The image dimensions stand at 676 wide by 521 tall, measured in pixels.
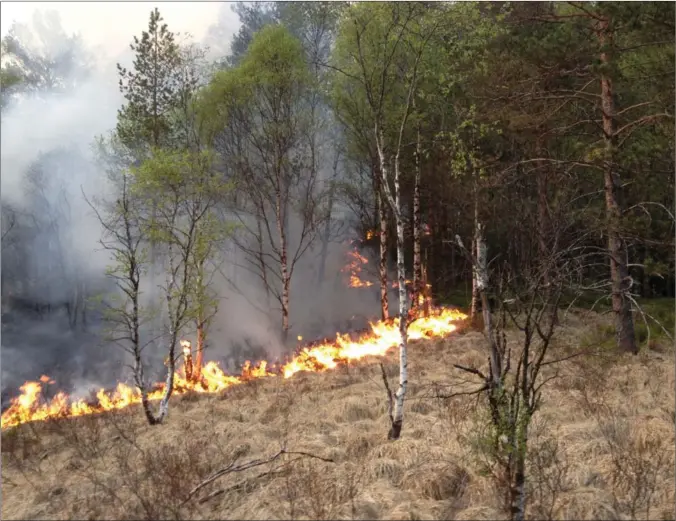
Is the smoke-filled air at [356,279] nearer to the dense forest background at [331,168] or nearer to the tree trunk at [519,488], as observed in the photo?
the tree trunk at [519,488]

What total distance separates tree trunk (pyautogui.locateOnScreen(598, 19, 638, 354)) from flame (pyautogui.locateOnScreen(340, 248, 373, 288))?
13.7 metres

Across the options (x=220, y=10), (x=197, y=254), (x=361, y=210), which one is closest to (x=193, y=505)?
(x=197, y=254)

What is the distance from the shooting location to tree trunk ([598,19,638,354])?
10.5m

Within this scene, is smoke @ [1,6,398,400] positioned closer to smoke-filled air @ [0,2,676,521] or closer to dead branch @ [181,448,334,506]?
smoke-filled air @ [0,2,676,521]

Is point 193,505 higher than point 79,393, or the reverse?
point 79,393

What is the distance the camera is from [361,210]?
26.1 m

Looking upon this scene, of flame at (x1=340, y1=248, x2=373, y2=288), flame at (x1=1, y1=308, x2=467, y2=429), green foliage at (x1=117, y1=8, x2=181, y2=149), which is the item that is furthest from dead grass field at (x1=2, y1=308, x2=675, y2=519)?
flame at (x1=340, y1=248, x2=373, y2=288)

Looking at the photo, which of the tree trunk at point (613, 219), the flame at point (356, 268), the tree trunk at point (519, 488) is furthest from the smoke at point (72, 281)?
the tree trunk at point (519, 488)

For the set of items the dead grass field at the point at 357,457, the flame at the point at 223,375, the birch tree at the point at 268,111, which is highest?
the birch tree at the point at 268,111

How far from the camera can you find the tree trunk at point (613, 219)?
10500 millimetres

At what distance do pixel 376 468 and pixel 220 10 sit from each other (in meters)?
78.8

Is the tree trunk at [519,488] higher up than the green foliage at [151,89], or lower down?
lower down

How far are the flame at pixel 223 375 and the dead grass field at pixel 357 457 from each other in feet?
6.15

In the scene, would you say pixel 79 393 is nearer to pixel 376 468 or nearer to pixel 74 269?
pixel 74 269
